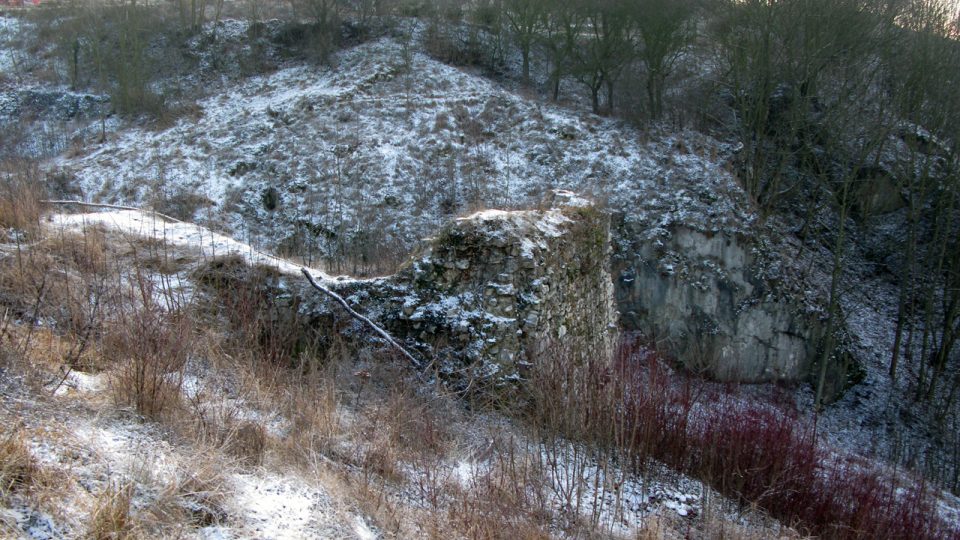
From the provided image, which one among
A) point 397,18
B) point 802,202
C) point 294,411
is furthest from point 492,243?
point 397,18

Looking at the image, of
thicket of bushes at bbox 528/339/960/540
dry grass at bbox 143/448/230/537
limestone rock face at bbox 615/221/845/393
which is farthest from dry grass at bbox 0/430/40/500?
limestone rock face at bbox 615/221/845/393

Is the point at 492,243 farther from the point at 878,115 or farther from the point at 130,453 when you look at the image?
the point at 878,115

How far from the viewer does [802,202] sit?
62.8 feet

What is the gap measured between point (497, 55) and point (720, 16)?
9072 millimetres

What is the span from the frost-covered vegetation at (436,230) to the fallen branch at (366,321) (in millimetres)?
179

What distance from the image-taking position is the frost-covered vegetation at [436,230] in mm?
3764

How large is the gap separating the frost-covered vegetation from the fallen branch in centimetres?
18

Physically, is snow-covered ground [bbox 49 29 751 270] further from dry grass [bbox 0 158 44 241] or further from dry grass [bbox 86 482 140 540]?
dry grass [bbox 86 482 140 540]

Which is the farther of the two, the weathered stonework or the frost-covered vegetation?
the weathered stonework

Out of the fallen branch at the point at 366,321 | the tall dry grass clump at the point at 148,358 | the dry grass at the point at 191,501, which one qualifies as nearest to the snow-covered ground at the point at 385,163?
the fallen branch at the point at 366,321

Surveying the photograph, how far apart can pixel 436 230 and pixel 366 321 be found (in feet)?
31.6

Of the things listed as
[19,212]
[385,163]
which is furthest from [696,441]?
[385,163]

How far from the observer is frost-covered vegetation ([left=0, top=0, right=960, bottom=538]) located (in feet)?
12.3

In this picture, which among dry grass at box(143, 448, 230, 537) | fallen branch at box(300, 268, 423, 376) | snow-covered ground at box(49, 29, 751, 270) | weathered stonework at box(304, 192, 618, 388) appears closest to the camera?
dry grass at box(143, 448, 230, 537)
